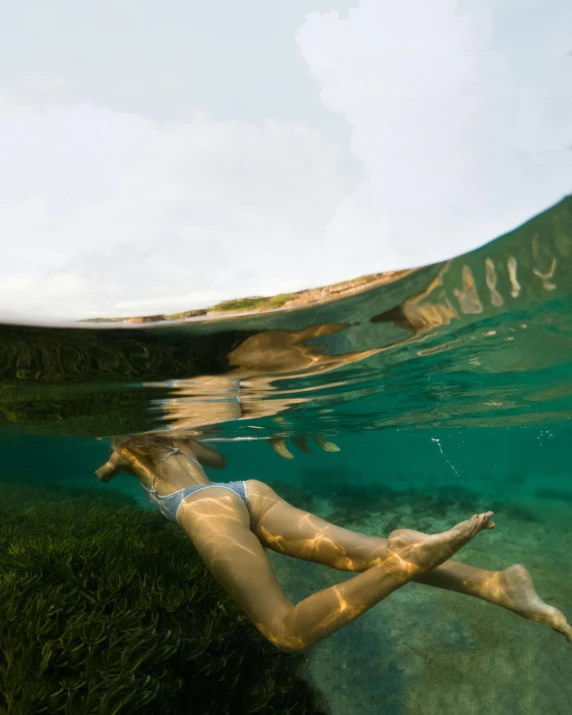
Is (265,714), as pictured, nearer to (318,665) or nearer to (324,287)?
(318,665)

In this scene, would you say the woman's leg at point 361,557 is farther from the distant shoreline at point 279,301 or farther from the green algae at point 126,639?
the distant shoreline at point 279,301

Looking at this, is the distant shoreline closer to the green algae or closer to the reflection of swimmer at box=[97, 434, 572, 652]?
the reflection of swimmer at box=[97, 434, 572, 652]

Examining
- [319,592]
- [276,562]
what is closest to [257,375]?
[276,562]

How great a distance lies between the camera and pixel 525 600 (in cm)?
437

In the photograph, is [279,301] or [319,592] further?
[279,301]

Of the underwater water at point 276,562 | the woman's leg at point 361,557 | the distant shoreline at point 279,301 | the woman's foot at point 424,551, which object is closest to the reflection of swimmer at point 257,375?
the underwater water at point 276,562

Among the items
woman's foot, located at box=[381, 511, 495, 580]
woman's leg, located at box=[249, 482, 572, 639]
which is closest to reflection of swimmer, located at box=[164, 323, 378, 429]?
woman's leg, located at box=[249, 482, 572, 639]

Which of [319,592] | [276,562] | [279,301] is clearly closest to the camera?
[319,592]

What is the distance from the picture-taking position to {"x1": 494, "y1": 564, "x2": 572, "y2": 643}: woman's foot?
4.25m

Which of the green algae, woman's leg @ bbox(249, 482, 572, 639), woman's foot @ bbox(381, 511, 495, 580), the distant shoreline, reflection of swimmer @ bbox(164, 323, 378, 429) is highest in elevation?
the distant shoreline

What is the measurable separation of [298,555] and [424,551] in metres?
2.26

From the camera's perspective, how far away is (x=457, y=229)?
5078 mm

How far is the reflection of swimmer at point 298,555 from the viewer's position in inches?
147

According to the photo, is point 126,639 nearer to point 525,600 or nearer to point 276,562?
point 525,600
